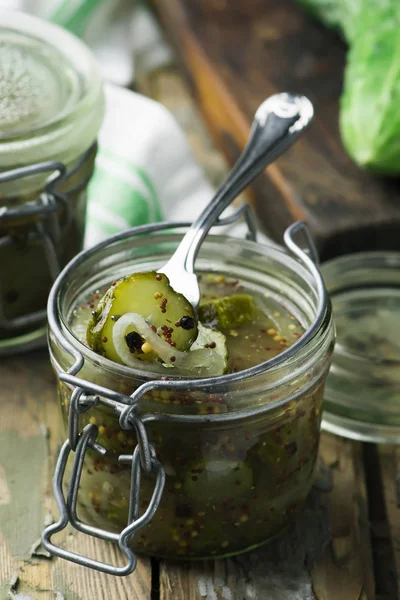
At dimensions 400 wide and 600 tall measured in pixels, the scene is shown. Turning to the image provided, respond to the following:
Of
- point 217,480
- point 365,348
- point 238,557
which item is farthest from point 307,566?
point 365,348

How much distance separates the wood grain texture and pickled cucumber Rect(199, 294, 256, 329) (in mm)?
240

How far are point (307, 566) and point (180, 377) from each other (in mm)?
320

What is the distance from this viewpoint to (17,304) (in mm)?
1488

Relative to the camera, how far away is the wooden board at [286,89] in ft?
5.68

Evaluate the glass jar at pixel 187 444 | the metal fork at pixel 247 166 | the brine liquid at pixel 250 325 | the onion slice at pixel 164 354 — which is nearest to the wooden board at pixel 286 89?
the metal fork at pixel 247 166

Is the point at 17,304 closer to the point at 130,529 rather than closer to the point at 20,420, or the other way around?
the point at 20,420

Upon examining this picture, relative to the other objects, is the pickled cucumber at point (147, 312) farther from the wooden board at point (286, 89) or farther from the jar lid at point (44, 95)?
the wooden board at point (286, 89)

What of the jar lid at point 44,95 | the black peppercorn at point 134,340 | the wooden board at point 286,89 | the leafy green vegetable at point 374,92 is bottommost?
the wooden board at point 286,89

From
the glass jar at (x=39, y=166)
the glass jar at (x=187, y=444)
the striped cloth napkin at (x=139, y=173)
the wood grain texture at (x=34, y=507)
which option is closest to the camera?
the glass jar at (x=187, y=444)

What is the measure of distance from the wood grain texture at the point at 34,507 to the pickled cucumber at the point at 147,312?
244 millimetres

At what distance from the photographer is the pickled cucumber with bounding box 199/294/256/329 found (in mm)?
1191

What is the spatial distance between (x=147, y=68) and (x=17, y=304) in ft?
3.57

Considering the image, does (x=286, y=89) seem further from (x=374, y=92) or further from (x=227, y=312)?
(x=227, y=312)

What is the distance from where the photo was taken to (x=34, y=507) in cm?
126
